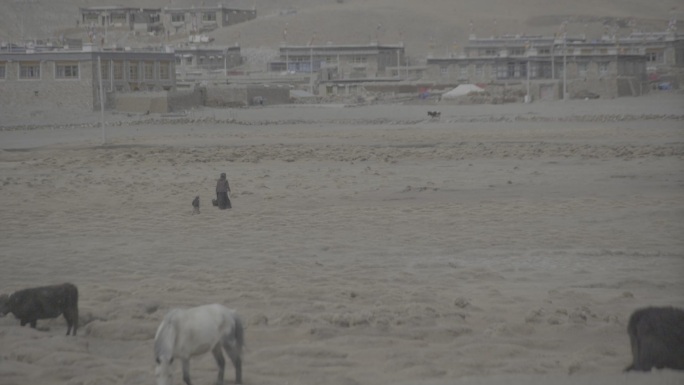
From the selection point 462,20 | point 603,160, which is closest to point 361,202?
point 603,160

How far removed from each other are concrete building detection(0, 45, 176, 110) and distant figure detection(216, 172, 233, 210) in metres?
41.0

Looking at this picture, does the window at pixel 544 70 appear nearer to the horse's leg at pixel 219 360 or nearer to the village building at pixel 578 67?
the village building at pixel 578 67

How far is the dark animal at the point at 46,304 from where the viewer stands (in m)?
10.1

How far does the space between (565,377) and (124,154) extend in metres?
24.0

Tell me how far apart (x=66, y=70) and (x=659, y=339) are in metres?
56.3

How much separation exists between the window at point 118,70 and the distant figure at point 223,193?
45836 millimetres

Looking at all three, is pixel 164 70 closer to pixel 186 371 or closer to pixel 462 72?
pixel 462 72

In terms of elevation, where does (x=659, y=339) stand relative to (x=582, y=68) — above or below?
below

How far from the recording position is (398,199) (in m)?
20.2

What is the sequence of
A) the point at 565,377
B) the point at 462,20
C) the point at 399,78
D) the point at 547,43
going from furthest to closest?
the point at 462,20, the point at 547,43, the point at 399,78, the point at 565,377

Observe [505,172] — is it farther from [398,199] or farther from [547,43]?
[547,43]

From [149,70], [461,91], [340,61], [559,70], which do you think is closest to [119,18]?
[340,61]

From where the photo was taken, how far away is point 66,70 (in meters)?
61.6

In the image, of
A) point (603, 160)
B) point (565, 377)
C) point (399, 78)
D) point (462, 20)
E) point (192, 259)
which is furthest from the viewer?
point (462, 20)
